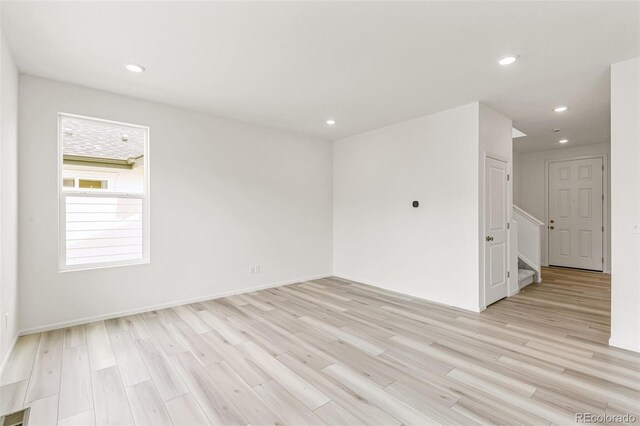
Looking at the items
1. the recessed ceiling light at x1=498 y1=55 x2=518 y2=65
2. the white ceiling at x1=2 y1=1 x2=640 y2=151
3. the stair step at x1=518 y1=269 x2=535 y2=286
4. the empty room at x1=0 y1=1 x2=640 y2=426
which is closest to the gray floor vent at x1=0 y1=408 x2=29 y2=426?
the empty room at x1=0 y1=1 x2=640 y2=426

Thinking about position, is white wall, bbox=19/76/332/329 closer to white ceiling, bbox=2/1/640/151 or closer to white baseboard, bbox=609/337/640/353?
white ceiling, bbox=2/1/640/151

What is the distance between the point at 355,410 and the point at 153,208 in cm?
332

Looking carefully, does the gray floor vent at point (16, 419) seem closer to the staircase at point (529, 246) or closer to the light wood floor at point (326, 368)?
the light wood floor at point (326, 368)

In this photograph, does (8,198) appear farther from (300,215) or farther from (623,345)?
(623,345)

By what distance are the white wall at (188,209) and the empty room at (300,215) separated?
0.03 m

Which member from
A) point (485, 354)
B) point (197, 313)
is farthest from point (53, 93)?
point (485, 354)

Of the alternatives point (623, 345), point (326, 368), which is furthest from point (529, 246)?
point (326, 368)

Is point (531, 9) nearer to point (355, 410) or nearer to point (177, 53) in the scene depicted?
point (177, 53)

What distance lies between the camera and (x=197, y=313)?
3.76 metres

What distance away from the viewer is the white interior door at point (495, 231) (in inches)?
156

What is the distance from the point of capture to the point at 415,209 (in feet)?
14.8

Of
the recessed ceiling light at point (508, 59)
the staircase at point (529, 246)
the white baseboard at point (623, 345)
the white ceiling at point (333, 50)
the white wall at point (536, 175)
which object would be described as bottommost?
the white baseboard at point (623, 345)

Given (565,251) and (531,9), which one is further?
(565,251)

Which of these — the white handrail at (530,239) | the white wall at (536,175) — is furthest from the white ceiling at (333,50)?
the white wall at (536,175)
